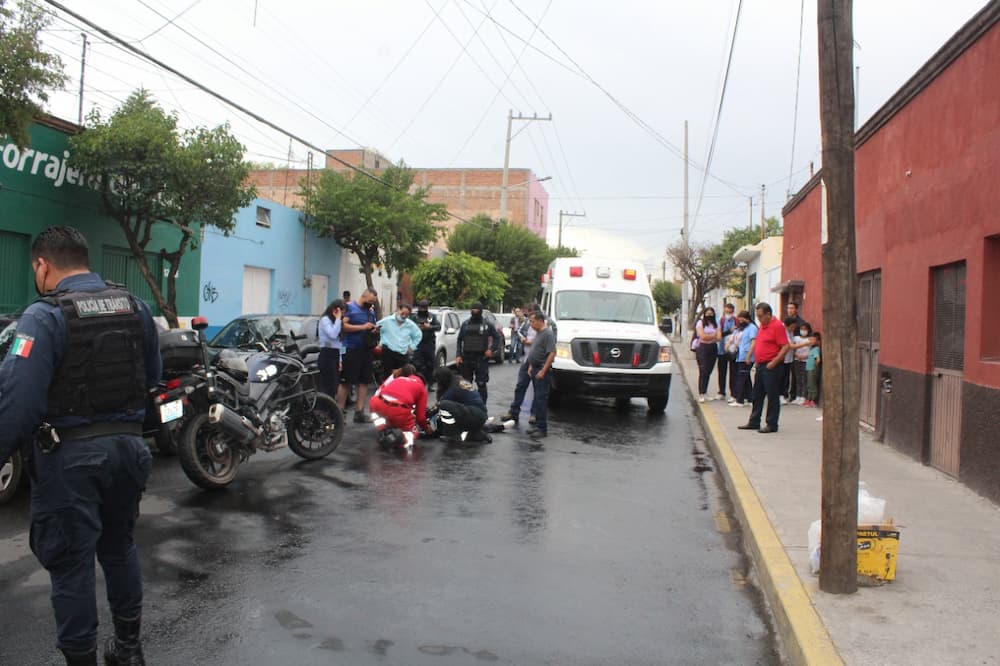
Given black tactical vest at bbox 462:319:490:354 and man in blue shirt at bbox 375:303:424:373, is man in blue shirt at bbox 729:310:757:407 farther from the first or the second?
man in blue shirt at bbox 375:303:424:373

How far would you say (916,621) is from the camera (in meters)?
4.59

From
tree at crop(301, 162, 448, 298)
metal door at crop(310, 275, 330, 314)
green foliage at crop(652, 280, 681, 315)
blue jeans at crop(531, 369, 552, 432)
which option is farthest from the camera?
green foliage at crop(652, 280, 681, 315)

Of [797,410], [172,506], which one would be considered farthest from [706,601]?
[797,410]

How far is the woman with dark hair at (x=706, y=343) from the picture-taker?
1614 cm

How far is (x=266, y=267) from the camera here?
2489 cm

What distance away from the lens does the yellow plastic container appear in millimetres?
5168

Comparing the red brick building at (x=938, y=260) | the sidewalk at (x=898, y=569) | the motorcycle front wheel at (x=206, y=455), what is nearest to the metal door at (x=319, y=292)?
the red brick building at (x=938, y=260)

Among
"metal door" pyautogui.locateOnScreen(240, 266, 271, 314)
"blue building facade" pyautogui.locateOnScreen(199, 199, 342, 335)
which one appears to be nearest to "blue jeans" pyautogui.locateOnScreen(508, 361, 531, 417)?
"blue building facade" pyautogui.locateOnScreen(199, 199, 342, 335)

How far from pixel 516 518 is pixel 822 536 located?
268cm

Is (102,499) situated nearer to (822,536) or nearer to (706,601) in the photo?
(706,601)

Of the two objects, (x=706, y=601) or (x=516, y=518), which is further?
(x=516, y=518)

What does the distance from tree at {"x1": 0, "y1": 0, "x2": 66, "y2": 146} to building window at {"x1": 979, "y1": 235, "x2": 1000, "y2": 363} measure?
10.9m

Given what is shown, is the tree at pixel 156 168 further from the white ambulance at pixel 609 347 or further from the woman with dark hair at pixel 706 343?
the woman with dark hair at pixel 706 343

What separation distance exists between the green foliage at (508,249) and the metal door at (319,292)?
15058mm
